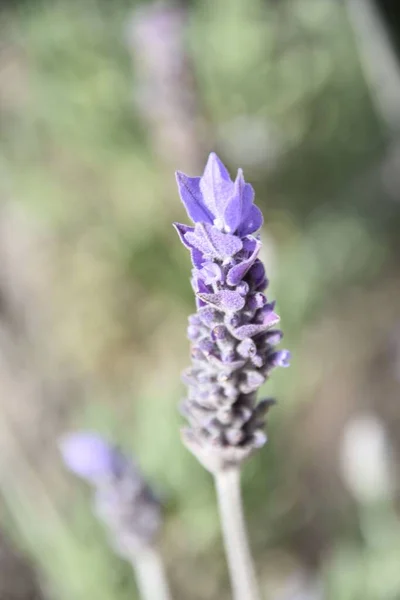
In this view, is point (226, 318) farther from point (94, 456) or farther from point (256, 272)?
point (94, 456)

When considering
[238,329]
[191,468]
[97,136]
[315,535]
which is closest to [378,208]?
[97,136]

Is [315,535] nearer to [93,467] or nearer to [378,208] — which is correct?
[93,467]

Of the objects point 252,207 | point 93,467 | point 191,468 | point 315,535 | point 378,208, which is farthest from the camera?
point 378,208

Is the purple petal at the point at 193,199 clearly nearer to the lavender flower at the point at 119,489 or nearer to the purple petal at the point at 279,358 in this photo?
the purple petal at the point at 279,358

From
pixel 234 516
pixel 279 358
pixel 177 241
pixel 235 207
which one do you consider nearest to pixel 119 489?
pixel 234 516

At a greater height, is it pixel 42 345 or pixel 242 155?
pixel 242 155

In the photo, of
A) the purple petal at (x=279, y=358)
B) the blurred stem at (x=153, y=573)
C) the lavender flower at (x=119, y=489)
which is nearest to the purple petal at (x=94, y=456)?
the lavender flower at (x=119, y=489)

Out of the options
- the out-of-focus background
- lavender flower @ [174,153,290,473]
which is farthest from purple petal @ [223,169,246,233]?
the out-of-focus background
